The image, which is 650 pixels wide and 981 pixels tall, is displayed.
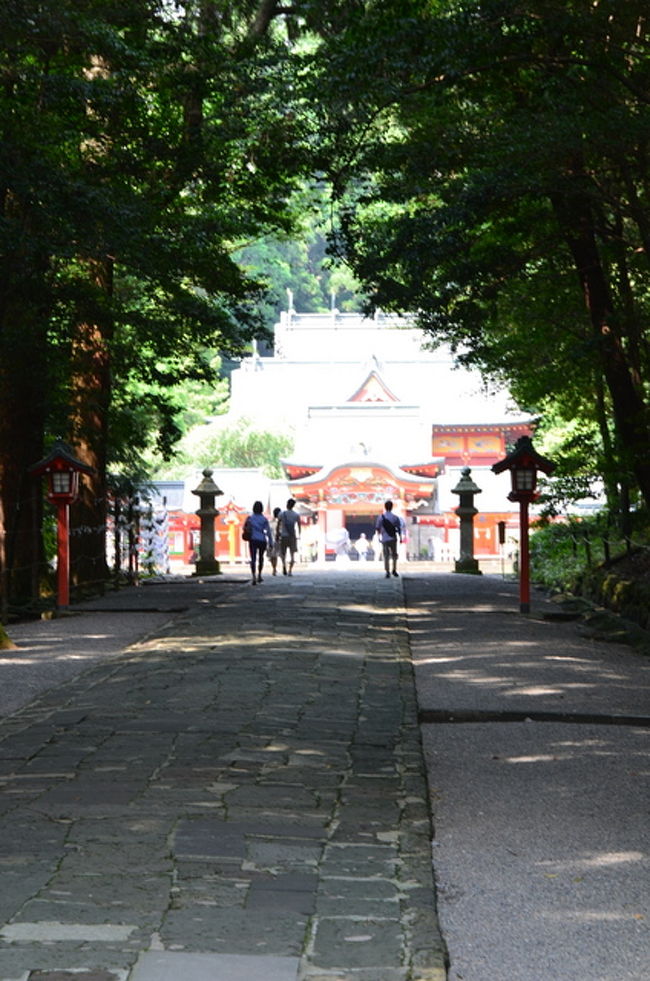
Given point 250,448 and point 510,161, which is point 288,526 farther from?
point 250,448

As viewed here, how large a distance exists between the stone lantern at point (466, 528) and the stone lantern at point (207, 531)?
5.90 m

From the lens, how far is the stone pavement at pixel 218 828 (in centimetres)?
408

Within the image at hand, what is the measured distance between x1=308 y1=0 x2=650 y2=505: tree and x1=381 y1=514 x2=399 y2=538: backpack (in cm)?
541

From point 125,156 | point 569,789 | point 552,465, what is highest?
point 125,156

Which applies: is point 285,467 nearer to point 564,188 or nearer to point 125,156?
point 125,156

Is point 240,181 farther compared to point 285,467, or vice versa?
point 285,467

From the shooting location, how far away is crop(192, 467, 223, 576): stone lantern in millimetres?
29812

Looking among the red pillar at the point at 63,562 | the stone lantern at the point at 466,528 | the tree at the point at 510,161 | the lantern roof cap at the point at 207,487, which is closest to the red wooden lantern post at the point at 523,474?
the tree at the point at 510,161

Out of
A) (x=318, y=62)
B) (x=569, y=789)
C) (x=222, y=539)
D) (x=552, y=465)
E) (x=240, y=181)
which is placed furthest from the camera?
(x=222, y=539)

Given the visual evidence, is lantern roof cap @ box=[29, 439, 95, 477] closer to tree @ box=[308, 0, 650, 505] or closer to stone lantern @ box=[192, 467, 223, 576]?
tree @ box=[308, 0, 650, 505]

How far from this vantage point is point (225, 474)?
169ft

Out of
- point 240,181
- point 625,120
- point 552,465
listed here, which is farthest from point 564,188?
point 240,181

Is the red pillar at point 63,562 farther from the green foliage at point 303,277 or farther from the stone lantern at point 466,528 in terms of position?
the green foliage at point 303,277

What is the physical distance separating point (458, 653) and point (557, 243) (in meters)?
7.00
